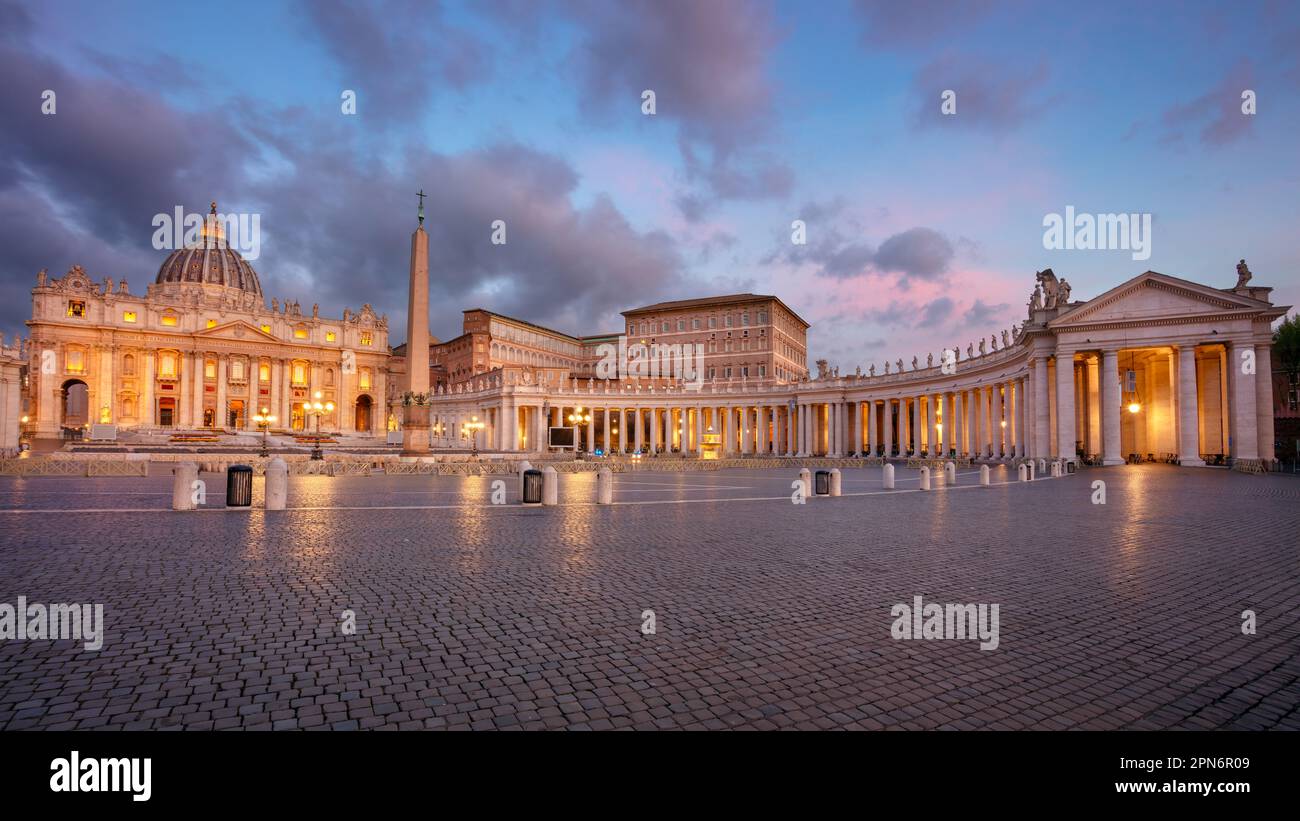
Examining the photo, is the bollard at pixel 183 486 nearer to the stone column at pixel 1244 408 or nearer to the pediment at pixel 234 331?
the stone column at pixel 1244 408

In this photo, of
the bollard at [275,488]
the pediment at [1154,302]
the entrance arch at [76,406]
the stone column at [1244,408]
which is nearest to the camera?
the bollard at [275,488]

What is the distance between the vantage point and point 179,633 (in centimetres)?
603

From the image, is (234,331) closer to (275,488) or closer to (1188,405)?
(275,488)

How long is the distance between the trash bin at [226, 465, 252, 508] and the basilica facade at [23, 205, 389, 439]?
69405 millimetres

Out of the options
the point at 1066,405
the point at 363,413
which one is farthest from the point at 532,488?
the point at 363,413

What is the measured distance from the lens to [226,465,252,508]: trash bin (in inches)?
665

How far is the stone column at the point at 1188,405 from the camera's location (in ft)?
129

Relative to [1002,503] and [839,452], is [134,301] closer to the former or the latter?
[839,452]

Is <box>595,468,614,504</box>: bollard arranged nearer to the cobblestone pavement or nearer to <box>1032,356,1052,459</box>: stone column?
Answer: the cobblestone pavement

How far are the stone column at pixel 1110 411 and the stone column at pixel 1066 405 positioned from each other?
217 centimetres

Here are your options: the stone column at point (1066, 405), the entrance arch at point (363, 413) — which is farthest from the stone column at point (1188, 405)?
the entrance arch at point (363, 413)

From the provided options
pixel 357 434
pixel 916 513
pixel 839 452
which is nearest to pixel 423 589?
pixel 916 513
